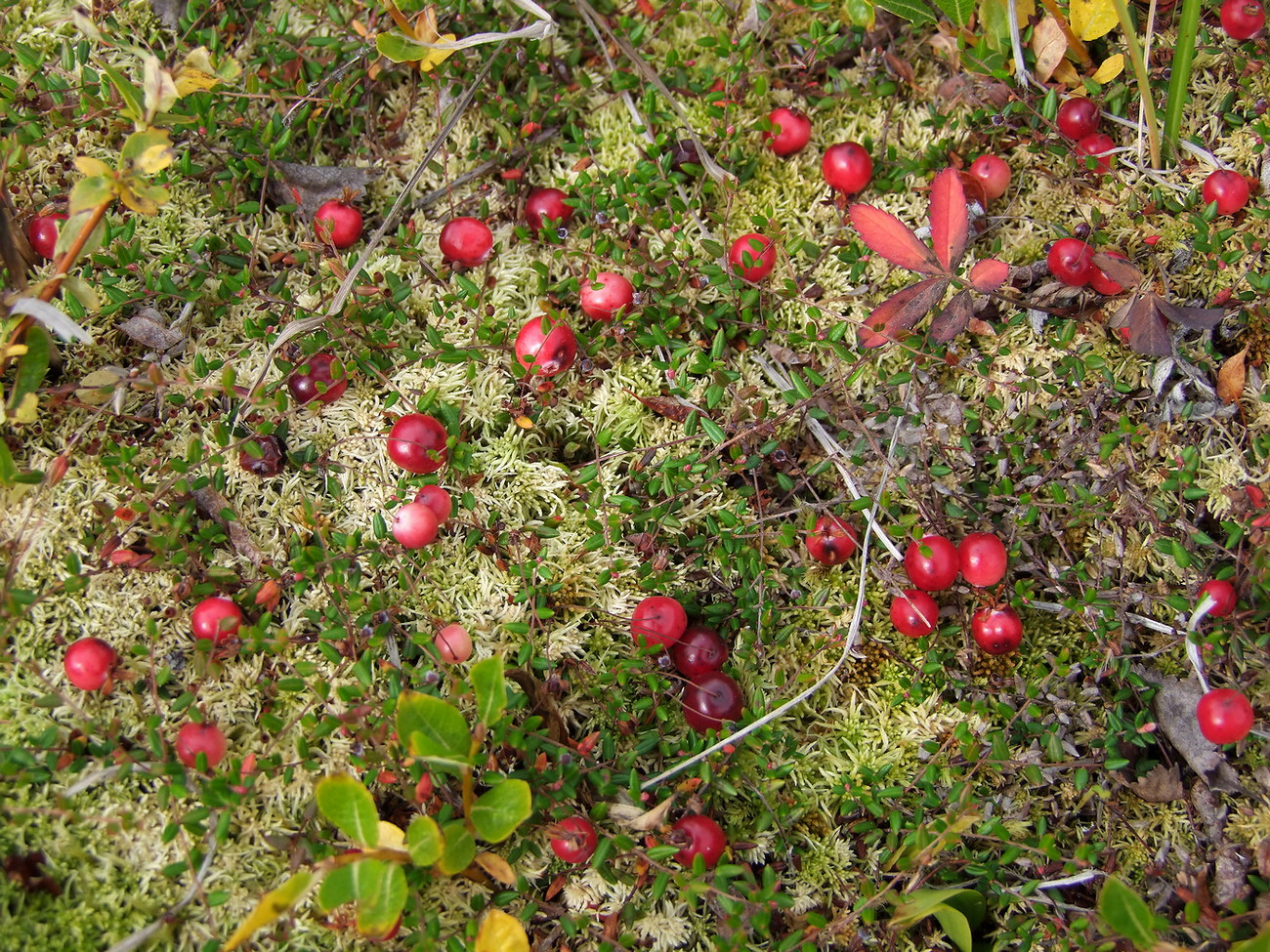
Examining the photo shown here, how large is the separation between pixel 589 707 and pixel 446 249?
66.4 inches

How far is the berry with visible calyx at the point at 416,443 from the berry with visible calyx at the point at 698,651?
39.4 inches

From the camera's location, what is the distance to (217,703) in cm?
258

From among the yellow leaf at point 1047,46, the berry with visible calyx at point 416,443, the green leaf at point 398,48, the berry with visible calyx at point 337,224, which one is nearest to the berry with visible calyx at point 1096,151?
the yellow leaf at point 1047,46

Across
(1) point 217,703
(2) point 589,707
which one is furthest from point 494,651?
(1) point 217,703

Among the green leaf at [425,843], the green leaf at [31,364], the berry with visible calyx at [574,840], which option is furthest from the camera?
the green leaf at [31,364]

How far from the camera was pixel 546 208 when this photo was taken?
10.1 ft

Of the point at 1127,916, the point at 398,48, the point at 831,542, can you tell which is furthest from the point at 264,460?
the point at 1127,916

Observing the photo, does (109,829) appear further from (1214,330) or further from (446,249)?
(1214,330)

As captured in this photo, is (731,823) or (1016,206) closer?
(731,823)

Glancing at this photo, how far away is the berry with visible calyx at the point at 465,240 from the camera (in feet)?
9.82

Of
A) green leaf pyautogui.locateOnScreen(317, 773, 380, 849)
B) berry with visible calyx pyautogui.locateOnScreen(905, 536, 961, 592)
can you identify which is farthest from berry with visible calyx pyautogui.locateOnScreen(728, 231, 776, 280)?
green leaf pyautogui.locateOnScreen(317, 773, 380, 849)

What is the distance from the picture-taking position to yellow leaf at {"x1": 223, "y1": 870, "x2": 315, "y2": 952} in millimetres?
1925

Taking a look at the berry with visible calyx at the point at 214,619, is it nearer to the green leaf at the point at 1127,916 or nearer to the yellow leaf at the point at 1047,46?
the green leaf at the point at 1127,916

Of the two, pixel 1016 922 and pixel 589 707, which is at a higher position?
pixel 589 707
